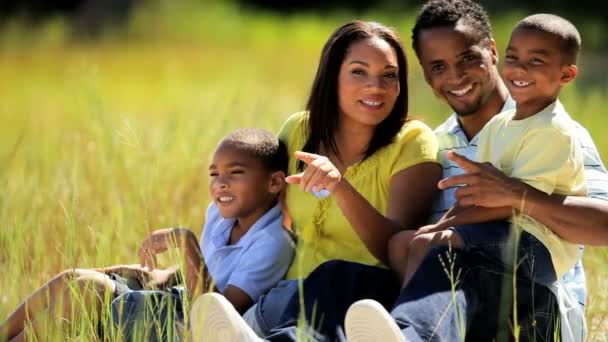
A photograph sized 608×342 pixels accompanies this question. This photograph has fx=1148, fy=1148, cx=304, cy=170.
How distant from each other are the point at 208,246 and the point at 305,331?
2.42 ft

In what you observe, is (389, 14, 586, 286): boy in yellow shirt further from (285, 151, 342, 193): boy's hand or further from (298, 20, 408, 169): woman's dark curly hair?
(298, 20, 408, 169): woman's dark curly hair

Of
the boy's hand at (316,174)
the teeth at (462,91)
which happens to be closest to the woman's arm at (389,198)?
the boy's hand at (316,174)

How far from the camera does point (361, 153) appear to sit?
3.27 meters

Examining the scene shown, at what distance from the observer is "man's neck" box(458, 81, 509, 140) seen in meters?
3.31

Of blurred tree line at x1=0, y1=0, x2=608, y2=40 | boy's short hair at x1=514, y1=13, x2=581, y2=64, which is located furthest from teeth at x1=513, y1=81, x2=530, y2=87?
blurred tree line at x1=0, y1=0, x2=608, y2=40

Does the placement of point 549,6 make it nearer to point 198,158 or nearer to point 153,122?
point 153,122

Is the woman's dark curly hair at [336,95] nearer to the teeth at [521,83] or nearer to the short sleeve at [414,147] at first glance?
the short sleeve at [414,147]

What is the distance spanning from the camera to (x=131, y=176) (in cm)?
478

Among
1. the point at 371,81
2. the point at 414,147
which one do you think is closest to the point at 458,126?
the point at 414,147

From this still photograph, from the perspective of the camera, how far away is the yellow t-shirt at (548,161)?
2.77 m

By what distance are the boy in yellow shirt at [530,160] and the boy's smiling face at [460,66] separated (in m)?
0.29

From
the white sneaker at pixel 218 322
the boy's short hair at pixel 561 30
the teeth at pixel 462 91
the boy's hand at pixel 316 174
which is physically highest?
the boy's short hair at pixel 561 30

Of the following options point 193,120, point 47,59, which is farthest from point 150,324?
point 47,59

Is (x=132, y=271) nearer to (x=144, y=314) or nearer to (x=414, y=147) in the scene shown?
(x=144, y=314)
